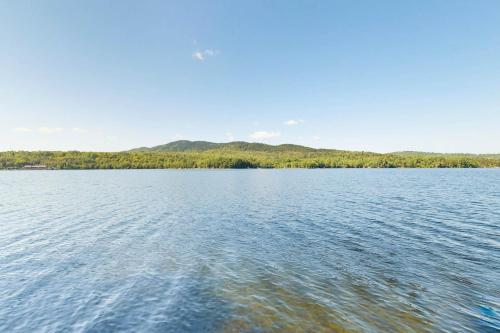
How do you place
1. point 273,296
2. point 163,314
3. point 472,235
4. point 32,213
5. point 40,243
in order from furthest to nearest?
point 32,213, point 472,235, point 40,243, point 273,296, point 163,314

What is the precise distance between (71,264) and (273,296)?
1527 centimetres

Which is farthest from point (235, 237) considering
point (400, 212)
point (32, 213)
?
point (32, 213)

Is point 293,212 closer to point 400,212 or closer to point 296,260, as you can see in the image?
point 400,212

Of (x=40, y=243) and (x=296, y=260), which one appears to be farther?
(x=40, y=243)

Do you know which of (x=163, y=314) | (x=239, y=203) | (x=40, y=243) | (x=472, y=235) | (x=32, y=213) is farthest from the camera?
(x=239, y=203)

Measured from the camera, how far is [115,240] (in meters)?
26.7

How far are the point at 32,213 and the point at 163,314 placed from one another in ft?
124

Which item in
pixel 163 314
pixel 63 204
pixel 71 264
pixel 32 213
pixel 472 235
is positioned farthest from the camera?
pixel 63 204

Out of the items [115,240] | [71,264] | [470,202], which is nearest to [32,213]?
[115,240]

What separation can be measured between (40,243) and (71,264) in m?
8.08

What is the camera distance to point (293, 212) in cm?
4128

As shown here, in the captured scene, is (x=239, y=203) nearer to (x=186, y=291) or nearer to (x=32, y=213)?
(x=32, y=213)

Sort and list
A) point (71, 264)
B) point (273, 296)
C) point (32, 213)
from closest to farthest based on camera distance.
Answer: point (273, 296), point (71, 264), point (32, 213)

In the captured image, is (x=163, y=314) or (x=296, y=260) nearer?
(x=163, y=314)
